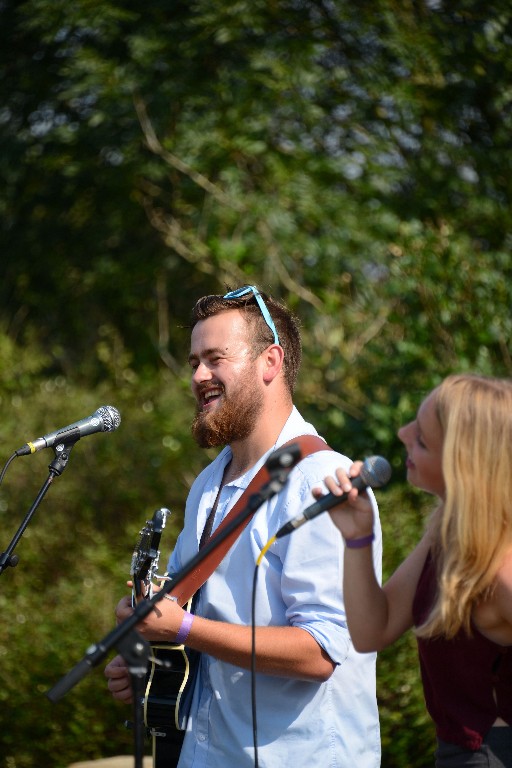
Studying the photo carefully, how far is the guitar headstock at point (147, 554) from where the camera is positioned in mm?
3033

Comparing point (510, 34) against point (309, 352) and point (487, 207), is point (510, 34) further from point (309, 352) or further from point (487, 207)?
point (309, 352)

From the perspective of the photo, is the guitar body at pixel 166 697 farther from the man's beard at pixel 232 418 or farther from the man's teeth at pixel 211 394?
the man's teeth at pixel 211 394

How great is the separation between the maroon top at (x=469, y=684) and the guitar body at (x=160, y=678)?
86cm

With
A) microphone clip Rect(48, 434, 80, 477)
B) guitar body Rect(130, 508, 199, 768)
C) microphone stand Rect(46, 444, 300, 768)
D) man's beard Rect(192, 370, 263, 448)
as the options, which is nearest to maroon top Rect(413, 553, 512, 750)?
microphone stand Rect(46, 444, 300, 768)

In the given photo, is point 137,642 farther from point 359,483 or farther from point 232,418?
point 232,418

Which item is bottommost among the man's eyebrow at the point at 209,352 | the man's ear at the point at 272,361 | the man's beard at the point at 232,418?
the man's beard at the point at 232,418

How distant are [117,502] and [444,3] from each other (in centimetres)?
481

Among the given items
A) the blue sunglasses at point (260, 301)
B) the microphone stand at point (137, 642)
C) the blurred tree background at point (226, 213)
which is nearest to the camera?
the microphone stand at point (137, 642)

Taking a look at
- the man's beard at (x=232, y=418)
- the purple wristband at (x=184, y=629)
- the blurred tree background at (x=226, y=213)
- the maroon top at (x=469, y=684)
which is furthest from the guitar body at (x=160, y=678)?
the blurred tree background at (x=226, y=213)

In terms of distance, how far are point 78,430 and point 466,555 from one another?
4.87 ft

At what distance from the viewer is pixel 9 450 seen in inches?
317

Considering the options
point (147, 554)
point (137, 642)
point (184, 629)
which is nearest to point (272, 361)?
point (147, 554)

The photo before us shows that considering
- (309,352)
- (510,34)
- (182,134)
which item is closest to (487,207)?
(510,34)

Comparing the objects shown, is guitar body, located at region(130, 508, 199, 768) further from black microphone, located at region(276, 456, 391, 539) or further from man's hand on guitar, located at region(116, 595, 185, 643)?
black microphone, located at region(276, 456, 391, 539)
